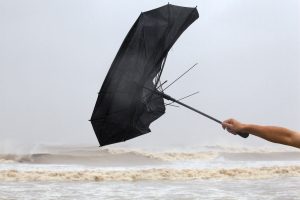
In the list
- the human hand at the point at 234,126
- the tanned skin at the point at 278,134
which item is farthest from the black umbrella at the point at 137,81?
the tanned skin at the point at 278,134

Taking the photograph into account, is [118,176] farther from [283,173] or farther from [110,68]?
[110,68]

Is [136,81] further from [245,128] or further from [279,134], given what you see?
[279,134]

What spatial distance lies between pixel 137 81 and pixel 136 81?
19mm

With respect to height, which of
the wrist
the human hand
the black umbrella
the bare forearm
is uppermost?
the black umbrella

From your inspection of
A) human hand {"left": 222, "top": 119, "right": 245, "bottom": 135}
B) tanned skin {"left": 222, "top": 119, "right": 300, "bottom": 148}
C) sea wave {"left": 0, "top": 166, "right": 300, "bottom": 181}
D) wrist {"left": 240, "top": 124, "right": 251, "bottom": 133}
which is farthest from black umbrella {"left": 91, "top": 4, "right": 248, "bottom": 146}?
sea wave {"left": 0, "top": 166, "right": 300, "bottom": 181}

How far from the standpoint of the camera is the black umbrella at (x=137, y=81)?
4562 millimetres

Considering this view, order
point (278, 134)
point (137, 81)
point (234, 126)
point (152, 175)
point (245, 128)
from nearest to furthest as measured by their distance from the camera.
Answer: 1. point (278, 134)
2. point (245, 128)
3. point (234, 126)
4. point (137, 81)
5. point (152, 175)

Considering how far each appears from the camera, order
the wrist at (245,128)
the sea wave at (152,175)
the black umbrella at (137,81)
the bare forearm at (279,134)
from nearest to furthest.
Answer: the bare forearm at (279,134) < the wrist at (245,128) < the black umbrella at (137,81) < the sea wave at (152,175)

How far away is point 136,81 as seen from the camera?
4.57 meters

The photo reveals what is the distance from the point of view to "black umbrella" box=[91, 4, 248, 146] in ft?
15.0

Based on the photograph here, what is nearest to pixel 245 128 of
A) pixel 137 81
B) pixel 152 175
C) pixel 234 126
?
pixel 234 126

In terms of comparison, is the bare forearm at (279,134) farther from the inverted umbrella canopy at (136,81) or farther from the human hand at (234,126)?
the inverted umbrella canopy at (136,81)

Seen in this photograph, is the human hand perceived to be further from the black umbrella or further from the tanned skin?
the black umbrella

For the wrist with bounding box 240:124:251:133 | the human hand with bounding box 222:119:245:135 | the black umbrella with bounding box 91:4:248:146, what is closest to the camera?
the wrist with bounding box 240:124:251:133
